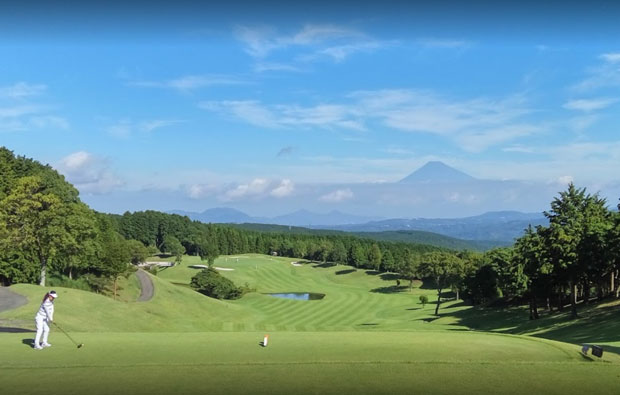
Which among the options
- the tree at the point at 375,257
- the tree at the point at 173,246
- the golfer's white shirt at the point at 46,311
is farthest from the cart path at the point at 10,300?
the tree at the point at 375,257

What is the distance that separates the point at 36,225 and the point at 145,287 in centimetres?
2524

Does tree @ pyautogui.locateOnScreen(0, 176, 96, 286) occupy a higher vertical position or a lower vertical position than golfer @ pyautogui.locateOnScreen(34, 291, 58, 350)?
higher

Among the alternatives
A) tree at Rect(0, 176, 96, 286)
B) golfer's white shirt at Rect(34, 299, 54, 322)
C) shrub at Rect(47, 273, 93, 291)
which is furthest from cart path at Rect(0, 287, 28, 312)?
shrub at Rect(47, 273, 93, 291)

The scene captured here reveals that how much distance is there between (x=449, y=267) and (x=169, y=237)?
360 ft

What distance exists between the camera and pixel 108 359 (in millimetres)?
15031

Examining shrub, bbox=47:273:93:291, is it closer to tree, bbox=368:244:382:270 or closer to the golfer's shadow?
the golfer's shadow

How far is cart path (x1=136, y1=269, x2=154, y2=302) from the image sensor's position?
62.9 m

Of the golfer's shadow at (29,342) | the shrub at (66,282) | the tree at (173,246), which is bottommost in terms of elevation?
the shrub at (66,282)

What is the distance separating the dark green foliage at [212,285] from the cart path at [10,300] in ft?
161

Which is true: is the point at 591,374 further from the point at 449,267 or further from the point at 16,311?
the point at 449,267

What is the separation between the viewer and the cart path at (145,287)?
62.9 metres

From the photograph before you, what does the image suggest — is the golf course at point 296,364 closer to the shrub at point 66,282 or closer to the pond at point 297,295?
the shrub at point 66,282

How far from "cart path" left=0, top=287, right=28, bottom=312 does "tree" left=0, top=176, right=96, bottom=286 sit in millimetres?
9306

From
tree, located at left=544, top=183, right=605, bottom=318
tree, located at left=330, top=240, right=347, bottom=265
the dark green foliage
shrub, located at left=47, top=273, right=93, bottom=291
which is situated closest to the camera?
tree, located at left=544, top=183, right=605, bottom=318
